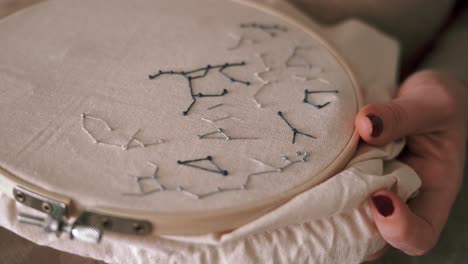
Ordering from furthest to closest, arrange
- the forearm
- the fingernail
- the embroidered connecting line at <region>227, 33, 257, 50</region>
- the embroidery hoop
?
1. the forearm
2. the embroidered connecting line at <region>227, 33, 257, 50</region>
3. the fingernail
4. the embroidery hoop

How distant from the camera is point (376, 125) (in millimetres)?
521

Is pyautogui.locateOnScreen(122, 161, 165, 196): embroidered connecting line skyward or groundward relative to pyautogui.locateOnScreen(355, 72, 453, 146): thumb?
skyward

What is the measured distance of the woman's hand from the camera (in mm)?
474

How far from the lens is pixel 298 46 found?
0.65m

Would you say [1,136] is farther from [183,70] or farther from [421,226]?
[421,226]

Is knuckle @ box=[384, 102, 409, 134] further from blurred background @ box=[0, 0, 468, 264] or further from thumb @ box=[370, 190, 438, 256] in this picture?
blurred background @ box=[0, 0, 468, 264]

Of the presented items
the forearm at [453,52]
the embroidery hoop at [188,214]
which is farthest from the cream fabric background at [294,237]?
the forearm at [453,52]

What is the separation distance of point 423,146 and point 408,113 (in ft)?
0.24

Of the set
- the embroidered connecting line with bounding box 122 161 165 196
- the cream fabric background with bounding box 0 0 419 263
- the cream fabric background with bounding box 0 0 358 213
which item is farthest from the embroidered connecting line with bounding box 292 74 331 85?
the embroidered connecting line with bounding box 122 161 165 196

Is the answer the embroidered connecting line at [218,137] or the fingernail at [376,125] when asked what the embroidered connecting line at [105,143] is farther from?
the fingernail at [376,125]

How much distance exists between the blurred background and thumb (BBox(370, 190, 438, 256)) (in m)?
0.17

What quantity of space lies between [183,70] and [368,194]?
9.9 inches

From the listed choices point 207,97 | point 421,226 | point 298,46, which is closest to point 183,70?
point 207,97

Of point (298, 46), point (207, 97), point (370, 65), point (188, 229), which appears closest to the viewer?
point (188, 229)
